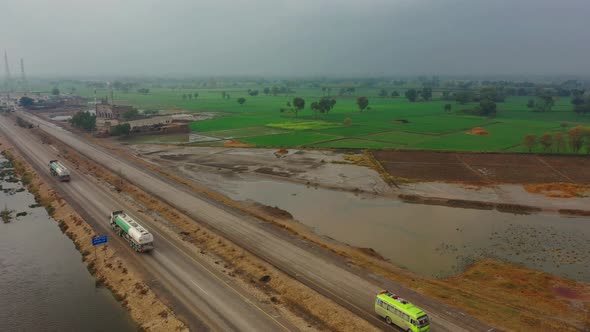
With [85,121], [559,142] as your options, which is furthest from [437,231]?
[85,121]

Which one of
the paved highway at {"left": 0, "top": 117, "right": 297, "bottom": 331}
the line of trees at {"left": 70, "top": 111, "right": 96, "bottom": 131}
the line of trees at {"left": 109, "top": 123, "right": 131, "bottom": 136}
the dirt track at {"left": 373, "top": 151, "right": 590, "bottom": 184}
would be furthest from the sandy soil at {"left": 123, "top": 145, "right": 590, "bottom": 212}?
the line of trees at {"left": 70, "top": 111, "right": 96, "bottom": 131}

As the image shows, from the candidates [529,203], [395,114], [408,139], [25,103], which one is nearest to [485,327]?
[529,203]

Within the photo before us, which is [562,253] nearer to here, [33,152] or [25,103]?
[33,152]

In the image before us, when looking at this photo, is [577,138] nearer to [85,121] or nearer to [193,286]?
[193,286]

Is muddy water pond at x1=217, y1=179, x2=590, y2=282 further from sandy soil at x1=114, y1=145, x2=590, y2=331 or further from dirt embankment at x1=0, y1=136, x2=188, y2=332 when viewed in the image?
dirt embankment at x1=0, y1=136, x2=188, y2=332

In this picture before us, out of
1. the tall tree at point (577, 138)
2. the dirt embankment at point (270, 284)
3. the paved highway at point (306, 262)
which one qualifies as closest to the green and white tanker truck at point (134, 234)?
the dirt embankment at point (270, 284)
